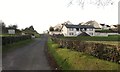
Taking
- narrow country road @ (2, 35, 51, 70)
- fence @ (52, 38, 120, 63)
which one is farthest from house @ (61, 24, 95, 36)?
fence @ (52, 38, 120, 63)

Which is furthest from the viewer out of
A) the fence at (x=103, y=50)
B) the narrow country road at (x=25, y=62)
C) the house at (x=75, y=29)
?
the house at (x=75, y=29)

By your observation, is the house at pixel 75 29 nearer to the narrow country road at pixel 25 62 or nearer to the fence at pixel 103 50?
the narrow country road at pixel 25 62

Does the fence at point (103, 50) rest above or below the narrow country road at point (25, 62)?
above

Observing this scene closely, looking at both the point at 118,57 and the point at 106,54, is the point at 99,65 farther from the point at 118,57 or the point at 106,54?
the point at 106,54

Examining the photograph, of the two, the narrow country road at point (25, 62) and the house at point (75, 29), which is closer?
the narrow country road at point (25, 62)

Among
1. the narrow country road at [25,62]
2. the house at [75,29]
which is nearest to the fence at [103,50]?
the narrow country road at [25,62]

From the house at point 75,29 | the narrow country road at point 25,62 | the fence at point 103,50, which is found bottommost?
the narrow country road at point 25,62

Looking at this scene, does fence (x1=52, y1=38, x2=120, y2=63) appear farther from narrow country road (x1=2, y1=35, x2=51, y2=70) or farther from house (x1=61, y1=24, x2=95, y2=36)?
house (x1=61, y1=24, x2=95, y2=36)

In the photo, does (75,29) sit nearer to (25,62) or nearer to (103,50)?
(25,62)

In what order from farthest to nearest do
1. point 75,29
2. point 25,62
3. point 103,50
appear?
1. point 75,29
2. point 25,62
3. point 103,50

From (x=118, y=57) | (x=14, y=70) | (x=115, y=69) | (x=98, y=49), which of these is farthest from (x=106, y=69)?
(x=14, y=70)

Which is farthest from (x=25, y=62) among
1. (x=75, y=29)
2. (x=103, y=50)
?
(x=75, y=29)

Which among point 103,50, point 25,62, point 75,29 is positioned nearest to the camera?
point 103,50

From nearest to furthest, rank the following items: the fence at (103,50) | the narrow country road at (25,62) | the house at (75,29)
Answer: the fence at (103,50)
the narrow country road at (25,62)
the house at (75,29)
